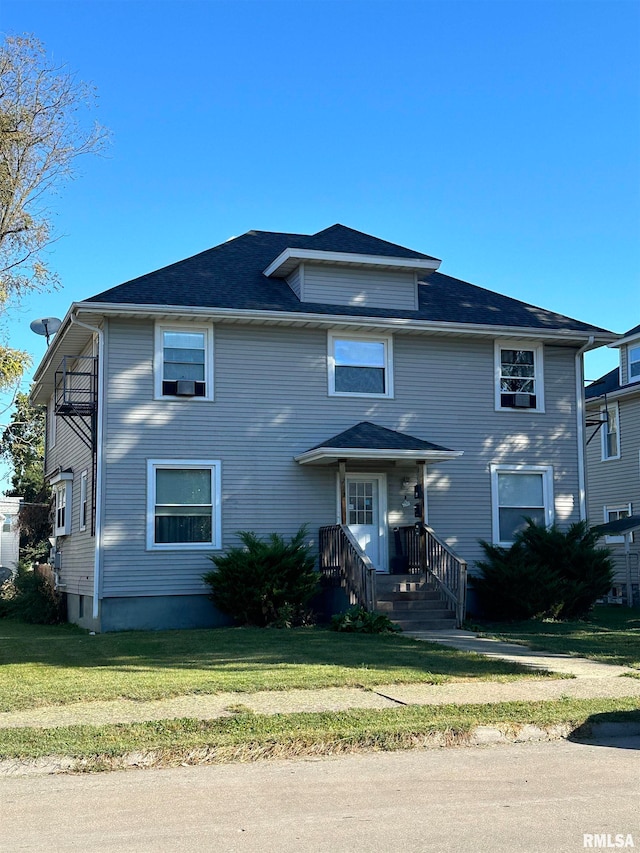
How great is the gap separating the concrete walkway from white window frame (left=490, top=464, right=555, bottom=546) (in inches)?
326

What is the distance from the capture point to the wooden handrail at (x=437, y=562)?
54.2 feet

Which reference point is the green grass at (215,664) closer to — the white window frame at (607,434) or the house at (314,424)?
the house at (314,424)

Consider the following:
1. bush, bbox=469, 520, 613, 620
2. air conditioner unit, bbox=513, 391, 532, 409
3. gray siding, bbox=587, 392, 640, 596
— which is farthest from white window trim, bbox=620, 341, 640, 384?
bush, bbox=469, 520, 613, 620

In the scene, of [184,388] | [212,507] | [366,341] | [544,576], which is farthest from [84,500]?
[544,576]

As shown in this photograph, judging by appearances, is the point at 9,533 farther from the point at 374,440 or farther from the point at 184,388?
the point at 374,440

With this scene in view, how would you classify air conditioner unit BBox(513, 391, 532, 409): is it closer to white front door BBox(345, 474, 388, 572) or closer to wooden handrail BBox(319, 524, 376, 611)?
white front door BBox(345, 474, 388, 572)

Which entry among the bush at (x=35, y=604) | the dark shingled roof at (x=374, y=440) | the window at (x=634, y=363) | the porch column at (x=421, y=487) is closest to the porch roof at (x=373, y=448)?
the dark shingled roof at (x=374, y=440)

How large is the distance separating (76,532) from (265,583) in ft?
18.8

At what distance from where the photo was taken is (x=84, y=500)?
760 inches

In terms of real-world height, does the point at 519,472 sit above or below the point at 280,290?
below

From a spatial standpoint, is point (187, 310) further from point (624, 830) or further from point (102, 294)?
point (624, 830)

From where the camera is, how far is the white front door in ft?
61.6

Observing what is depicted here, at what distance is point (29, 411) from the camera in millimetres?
38000

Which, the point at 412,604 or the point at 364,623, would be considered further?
the point at 412,604
